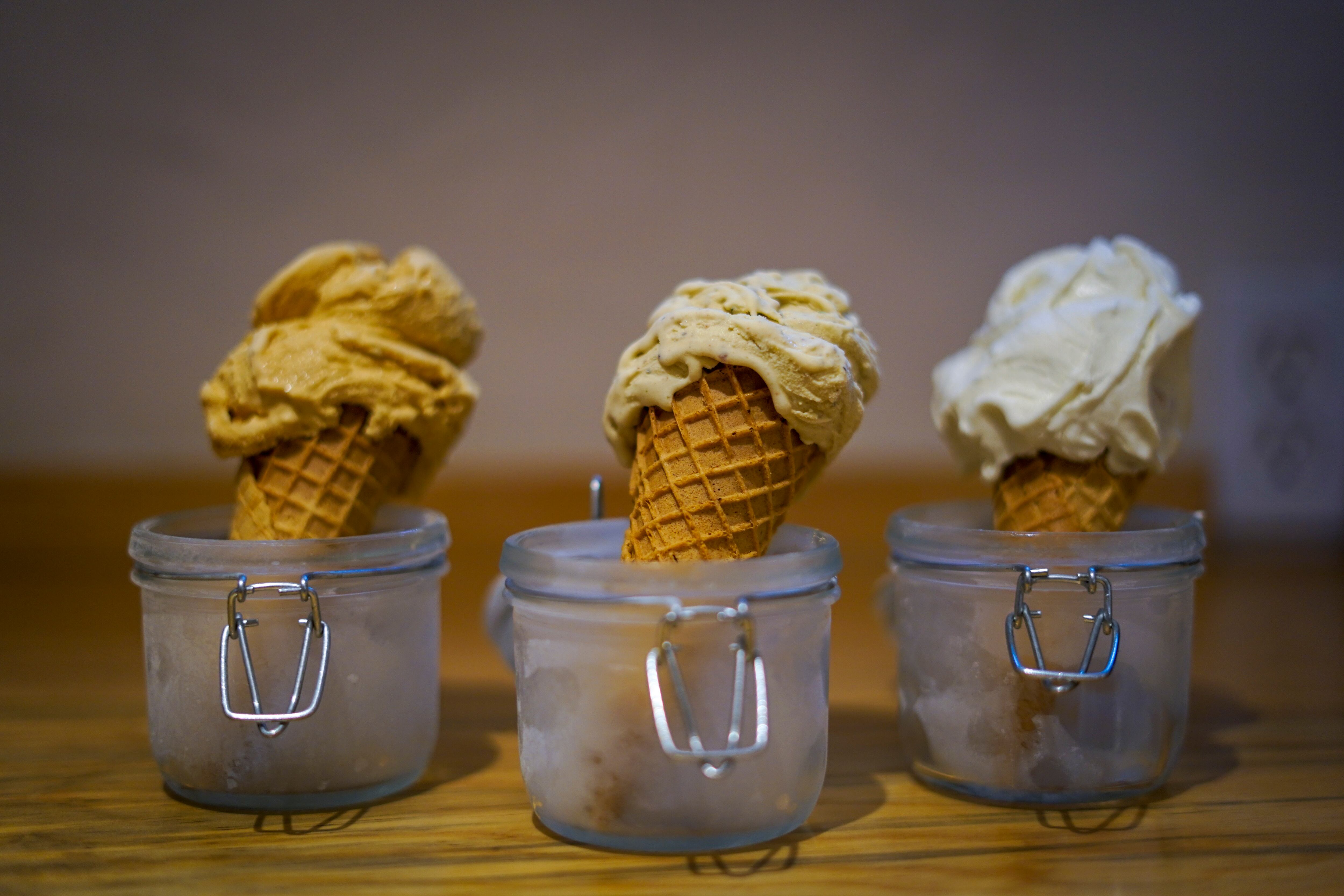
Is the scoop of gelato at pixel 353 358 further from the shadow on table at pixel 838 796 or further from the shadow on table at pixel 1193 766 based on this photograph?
the shadow on table at pixel 1193 766

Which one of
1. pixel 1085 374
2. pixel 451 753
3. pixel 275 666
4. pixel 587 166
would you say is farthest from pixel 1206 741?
pixel 587 166

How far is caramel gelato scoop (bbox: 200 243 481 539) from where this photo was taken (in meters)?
0.87

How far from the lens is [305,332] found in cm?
90

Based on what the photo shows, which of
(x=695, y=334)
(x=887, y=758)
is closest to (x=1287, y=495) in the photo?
(x=887, y=758)

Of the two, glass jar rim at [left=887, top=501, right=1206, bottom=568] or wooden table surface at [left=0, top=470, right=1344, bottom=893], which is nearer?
wooden table surface at [left=0, top=470, right=1344, bottom=893]

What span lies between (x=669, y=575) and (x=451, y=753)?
1.25ft

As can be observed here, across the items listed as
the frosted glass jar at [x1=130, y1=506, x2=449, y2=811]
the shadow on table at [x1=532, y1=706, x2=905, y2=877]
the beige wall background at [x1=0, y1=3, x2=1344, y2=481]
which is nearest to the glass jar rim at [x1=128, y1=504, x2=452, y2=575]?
the frosted glass jar at [x1=130, y1=506, x2=449, y2=811]

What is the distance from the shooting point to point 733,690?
0.72 meters

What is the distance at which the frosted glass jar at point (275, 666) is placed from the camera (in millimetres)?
814

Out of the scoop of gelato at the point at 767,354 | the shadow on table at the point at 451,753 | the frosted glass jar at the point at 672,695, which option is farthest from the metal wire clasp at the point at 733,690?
the shadow on table at the point at 451,753

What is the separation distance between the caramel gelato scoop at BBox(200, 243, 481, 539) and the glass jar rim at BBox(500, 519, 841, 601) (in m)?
0.17

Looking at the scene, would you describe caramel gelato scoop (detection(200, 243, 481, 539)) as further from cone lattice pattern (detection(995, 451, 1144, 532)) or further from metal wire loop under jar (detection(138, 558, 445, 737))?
cone lattice pattern (detection(995, 451, 1144, 532))

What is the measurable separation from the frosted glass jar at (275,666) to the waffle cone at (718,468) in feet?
0.72

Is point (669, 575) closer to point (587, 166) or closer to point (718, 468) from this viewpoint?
point (718, 468)
